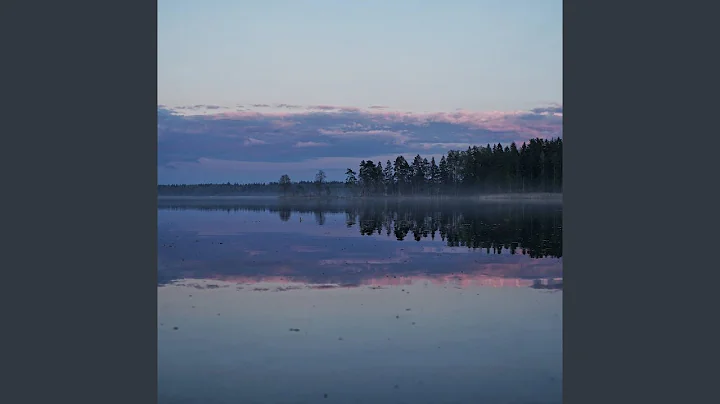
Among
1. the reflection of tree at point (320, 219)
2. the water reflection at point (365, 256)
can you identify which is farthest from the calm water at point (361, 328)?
the reflection of tree at point (320, 219)

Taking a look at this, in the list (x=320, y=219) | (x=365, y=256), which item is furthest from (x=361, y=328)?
(x=320, y=219)

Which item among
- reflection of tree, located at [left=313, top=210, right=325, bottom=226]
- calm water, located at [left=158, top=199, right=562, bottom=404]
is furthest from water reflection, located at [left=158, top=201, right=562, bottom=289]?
reflection of tree, located at [left=313, top=210, right=325, bottom=226]

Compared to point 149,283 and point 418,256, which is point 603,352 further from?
point 418,256

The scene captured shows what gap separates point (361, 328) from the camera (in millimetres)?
18688

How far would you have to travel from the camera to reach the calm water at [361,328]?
13834 mm

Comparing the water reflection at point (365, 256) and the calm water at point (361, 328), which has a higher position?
the water reflection at point (365, 256)

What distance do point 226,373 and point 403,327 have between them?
5.75 metres

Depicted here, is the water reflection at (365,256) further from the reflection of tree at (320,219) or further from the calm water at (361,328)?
the reflection of tree at (320,219)

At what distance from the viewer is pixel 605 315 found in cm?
1622

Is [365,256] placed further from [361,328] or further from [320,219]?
[320,219]

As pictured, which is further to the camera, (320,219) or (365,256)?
(320,219)

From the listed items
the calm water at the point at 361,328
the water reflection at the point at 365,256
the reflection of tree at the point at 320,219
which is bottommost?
the calm water at the point at 361,328

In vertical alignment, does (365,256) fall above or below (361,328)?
above

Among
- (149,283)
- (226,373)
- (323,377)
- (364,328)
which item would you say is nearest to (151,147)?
(149,283)
